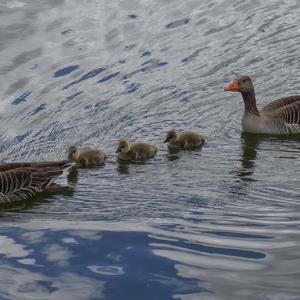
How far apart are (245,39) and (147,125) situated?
18.0 ft

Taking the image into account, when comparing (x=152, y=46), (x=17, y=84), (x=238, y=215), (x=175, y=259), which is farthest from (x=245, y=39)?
(x=175, y=259)

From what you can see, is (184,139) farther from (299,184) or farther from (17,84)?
(17,84)

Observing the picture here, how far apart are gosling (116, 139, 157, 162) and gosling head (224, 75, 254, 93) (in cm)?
226

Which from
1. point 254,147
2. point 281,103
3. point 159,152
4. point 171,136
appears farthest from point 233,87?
point 159,152

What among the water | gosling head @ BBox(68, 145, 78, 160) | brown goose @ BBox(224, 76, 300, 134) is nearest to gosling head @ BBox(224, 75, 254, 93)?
brown goose @ BBox(224, 76, 300, 134)

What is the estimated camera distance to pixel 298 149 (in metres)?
12.2

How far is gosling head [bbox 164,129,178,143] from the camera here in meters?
12.1

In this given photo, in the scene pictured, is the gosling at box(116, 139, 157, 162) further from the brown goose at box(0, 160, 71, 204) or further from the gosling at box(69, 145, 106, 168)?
the brown goose at box(0, 160, 71, 204)

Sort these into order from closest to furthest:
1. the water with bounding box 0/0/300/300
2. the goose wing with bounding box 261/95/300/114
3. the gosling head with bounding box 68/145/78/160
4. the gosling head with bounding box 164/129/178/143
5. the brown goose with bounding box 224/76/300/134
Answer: the water with bounding box 0/0/300/300
the gosling head with bounding box 68/145/78/160
the gosling head with bounding box 164/129/178/143
the brown goose with bounding box 224/76/300/134
the goose wing with bounding box 261/95/300/114

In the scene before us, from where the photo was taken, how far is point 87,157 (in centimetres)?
1143

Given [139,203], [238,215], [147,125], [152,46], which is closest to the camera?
[238,215]

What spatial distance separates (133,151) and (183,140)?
0.90 m

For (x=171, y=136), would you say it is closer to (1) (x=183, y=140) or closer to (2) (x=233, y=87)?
(1) (x=183, y=140)

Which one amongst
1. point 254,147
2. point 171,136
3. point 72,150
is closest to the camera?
point 72,150
